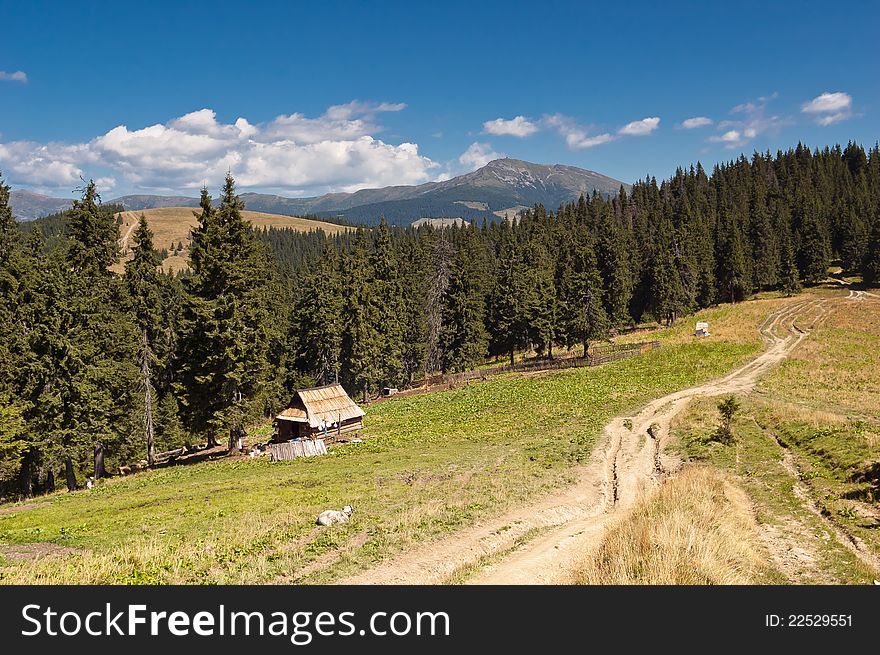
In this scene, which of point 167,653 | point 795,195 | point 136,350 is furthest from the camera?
point 795,195

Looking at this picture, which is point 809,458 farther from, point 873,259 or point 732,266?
point 873,259

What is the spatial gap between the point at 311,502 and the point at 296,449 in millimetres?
14501

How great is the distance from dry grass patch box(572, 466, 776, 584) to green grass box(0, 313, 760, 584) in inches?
217

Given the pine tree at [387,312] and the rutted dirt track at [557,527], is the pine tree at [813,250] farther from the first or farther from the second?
the rutted dirt track at [557,527]

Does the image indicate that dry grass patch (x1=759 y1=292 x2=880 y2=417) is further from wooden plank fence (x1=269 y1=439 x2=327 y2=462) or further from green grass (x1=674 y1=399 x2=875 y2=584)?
wooden plank fence (x1=269 y1=439 x2=327 y2=462)

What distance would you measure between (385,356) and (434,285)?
16.1 meters

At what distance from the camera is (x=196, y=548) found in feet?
47.9

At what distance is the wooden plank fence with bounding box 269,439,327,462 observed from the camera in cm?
3338

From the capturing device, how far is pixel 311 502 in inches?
803

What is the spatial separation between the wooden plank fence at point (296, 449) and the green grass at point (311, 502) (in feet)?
5.14

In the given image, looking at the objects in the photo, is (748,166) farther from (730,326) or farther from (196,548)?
(196,548)

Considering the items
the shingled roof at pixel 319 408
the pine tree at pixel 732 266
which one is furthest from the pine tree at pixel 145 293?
the pine tree at pixel 732 266

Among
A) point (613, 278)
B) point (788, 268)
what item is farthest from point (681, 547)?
point (788, 268)

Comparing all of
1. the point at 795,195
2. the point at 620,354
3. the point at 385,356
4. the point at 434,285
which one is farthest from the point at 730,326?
the point at 795,195
